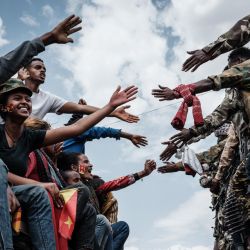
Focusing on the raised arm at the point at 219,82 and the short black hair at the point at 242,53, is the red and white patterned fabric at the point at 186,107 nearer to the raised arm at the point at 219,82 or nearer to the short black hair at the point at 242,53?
the raised arm at the point at 219,82

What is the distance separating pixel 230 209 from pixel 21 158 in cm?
399

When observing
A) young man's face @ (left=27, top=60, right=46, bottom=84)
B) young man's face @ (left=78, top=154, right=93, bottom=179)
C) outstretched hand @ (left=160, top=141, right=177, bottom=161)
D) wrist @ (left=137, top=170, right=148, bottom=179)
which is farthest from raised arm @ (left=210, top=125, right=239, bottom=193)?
young man's face @ (left=27, top=60, right=46, bottom=84)

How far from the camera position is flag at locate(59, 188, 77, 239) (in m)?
3.47

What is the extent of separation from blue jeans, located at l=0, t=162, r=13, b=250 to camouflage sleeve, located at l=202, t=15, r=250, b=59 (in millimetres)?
2565

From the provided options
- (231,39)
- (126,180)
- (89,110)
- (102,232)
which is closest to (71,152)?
(89,110)

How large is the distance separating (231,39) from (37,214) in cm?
268

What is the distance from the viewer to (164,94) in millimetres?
4492

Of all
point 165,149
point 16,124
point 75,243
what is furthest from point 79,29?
point 165,149

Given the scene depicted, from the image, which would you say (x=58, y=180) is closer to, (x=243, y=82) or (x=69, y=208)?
(x=69, y=208)

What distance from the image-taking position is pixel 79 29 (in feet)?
13.0

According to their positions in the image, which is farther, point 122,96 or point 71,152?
point 71,152

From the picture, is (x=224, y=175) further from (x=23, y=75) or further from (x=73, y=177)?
(x=23, y=75)

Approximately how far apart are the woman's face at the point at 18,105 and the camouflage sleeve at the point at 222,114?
3.31m

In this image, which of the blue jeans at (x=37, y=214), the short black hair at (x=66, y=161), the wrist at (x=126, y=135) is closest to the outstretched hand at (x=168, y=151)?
the wrist at (x=126, y=135)
